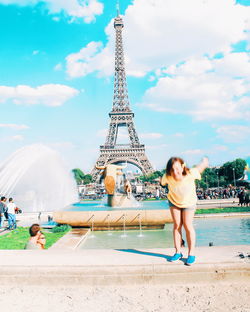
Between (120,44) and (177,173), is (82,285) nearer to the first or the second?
(177,173)

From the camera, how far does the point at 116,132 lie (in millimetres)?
79688

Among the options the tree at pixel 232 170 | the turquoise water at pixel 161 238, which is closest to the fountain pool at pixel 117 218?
the turquoise water at pixel 161 238

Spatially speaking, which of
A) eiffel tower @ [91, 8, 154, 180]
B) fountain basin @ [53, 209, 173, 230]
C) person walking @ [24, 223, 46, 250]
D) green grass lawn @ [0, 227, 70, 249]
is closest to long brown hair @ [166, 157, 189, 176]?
person walking @ [24, 223, 46, 250]

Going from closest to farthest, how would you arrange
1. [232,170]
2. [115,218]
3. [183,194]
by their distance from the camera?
[183,194]
[115,218]
[232,170]

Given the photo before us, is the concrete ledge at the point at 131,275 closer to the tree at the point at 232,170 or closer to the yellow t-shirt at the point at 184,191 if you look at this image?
the yellow t-shirt at the point at 184,191

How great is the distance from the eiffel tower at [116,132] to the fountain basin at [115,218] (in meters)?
56.8

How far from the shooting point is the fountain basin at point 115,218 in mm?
11703

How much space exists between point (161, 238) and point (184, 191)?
6.25 meters

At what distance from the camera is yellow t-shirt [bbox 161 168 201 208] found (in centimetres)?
446

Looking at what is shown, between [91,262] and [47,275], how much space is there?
0.68 metres

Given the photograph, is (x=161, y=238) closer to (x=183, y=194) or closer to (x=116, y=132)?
(x=183, y=194)

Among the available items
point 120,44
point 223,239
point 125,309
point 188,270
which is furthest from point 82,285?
point 120,44

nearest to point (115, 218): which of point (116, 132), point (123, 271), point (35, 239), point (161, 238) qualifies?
point (161, 238)

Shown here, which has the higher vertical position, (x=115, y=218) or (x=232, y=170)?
(x=232, y=170)
